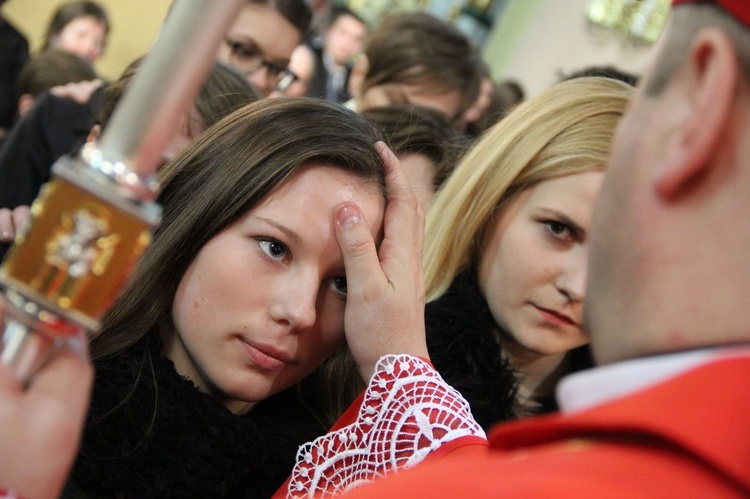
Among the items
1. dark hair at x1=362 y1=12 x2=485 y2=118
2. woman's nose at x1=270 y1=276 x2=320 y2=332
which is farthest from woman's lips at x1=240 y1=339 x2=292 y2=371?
dark hair at x1=362 y1=12 x2=485 y2=118

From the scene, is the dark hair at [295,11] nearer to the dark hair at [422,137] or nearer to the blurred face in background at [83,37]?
the dark hair at [422,137]

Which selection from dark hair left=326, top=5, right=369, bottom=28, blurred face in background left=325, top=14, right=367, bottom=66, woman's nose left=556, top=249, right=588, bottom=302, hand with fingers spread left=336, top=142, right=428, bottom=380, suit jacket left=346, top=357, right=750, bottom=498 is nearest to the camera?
suit jacket left=346, top=357, right=750, bottom=498

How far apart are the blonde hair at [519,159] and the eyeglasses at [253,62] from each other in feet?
2.61

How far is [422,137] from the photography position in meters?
2.31

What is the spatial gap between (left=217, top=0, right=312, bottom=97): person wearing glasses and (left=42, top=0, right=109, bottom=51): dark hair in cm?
Result: 171

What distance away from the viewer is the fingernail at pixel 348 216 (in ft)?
4.52

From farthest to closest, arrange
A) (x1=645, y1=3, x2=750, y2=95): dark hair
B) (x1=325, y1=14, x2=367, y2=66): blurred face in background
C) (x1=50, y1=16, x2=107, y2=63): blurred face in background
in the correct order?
1. (x1=325, y1=14, x2=367, y2=66): blurred face in background
2. (x1=50, y1=16, x2=107, y2=63): blurred face in background
3. (x1=645, y1=3, x2=750, y2=95): dark hair

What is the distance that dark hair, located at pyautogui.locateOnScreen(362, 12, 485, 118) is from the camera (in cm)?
287

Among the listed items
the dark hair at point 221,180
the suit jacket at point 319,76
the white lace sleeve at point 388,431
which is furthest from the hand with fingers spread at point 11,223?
the suit jacket at point 319,76

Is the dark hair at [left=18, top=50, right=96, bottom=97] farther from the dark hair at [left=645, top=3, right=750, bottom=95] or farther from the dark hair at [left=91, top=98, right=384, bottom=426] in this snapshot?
the dark hair at [left=645, top=3, right=750, bottom=95]

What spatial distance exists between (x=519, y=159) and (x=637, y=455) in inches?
57.0

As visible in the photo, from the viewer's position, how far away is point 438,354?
1808mm

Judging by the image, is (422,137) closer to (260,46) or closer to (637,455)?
(260,46)

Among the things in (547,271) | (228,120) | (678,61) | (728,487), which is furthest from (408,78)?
(728,487)
